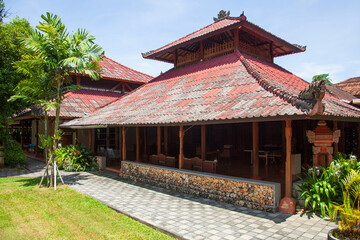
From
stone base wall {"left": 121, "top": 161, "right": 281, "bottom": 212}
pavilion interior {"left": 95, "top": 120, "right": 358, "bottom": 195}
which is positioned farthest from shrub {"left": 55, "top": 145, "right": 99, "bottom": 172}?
stone base wall {"left": 121, "top": 161, "right": 281, "bottom": 212}

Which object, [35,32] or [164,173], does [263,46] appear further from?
[35,32]

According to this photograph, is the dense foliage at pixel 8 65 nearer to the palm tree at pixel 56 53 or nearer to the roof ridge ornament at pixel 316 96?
the palm tree at pixel 56 53

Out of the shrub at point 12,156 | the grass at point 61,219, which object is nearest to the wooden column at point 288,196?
the grass at point 61,219

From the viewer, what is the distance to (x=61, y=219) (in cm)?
610

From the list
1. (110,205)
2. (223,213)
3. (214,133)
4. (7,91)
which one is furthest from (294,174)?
(7,91)

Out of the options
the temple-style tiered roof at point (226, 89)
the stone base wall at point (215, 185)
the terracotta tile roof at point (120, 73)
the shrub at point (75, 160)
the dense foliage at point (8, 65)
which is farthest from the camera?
the terracotta tile roof at point (120, 73)

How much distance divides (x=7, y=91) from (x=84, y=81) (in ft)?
18.1

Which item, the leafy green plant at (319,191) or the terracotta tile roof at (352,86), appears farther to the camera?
the terracotta tile roof at (352,86)

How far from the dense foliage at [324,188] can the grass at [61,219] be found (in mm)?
3518

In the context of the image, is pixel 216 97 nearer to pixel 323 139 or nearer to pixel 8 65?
pixel 323 139

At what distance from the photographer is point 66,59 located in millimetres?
9125

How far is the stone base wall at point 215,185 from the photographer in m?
6.25

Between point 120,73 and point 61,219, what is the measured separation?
573 inches

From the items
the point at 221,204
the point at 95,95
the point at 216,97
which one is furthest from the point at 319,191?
the point at 95,95
